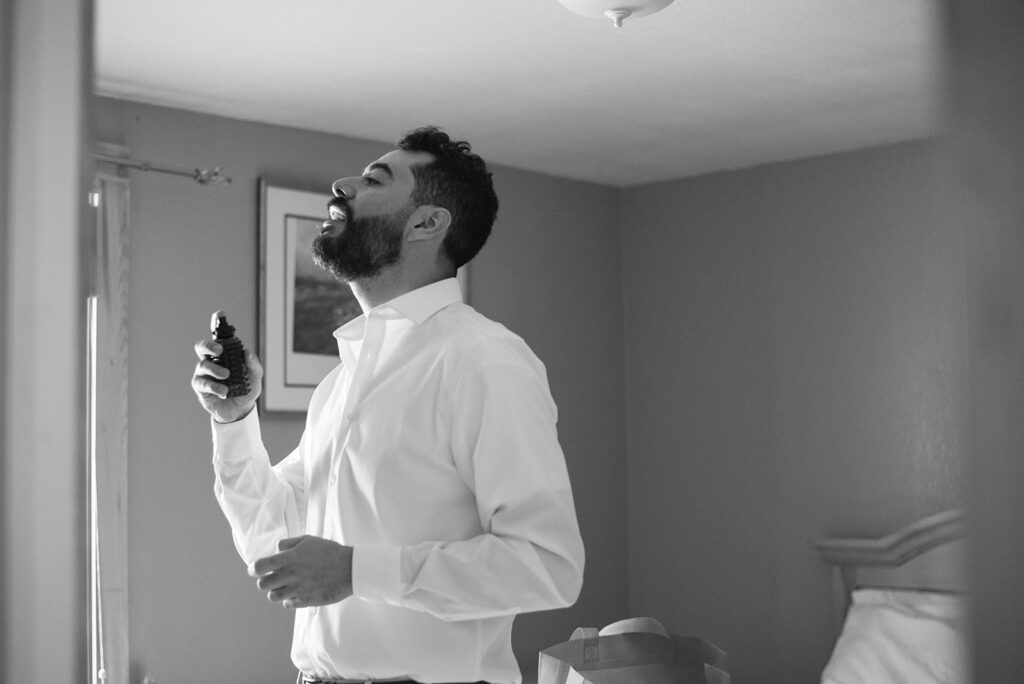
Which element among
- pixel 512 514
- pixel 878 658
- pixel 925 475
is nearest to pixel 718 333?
pixel 925 475

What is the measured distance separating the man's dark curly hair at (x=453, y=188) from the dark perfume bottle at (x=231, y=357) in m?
0.24

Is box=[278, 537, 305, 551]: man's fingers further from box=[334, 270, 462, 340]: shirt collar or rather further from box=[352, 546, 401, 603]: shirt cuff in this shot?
box=[334, 270, 462, 340]: shirt collar

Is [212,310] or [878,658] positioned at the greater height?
[212,310]

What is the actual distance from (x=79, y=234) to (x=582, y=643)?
3.30ft

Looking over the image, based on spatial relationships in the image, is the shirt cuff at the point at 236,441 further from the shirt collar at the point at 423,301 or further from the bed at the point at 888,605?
the bed at the point at 888,605

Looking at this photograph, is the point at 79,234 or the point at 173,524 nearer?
the point at 79,234

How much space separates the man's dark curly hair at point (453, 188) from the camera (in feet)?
4.23

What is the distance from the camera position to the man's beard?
125cm

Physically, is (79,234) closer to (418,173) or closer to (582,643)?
(418,173)

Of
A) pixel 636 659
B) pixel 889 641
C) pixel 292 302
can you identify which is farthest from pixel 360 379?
pixel 889 641

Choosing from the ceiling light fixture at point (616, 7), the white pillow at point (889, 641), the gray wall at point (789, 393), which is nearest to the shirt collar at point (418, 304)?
the ceiling light fixture at point (616, 7)

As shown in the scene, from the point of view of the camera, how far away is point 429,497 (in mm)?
1086

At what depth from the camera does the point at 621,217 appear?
347cm

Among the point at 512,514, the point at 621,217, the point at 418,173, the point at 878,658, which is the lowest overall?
the point at 878,658
